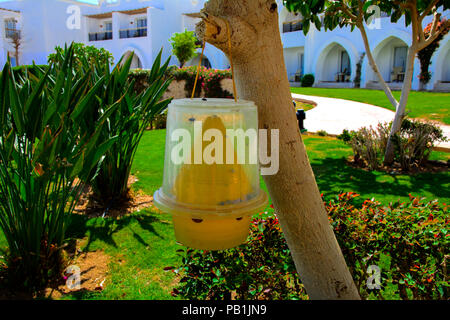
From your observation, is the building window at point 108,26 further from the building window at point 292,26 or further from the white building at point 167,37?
the building window at point 292,26

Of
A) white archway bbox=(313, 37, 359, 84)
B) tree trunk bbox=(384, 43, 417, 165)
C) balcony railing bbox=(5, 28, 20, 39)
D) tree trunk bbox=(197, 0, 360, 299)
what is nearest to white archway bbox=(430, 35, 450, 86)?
white archway bbox=(313, 37, 359, 84)

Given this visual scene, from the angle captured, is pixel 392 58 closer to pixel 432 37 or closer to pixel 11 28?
pixel 432 37

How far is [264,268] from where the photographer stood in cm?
218

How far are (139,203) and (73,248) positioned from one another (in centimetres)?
134

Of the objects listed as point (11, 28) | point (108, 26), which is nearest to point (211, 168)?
point (108, 26)

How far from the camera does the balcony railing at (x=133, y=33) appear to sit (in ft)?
110

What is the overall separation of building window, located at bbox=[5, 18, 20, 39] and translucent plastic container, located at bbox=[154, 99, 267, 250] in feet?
131

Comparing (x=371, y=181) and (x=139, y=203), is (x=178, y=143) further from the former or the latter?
(x=371, y=181)

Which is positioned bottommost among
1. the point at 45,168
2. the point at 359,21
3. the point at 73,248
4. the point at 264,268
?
the point at 73,248

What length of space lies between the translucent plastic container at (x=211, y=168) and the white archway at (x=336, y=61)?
26413 millimetres

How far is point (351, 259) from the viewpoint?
7.42 feet

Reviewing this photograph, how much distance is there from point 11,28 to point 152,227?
38.9 meters
